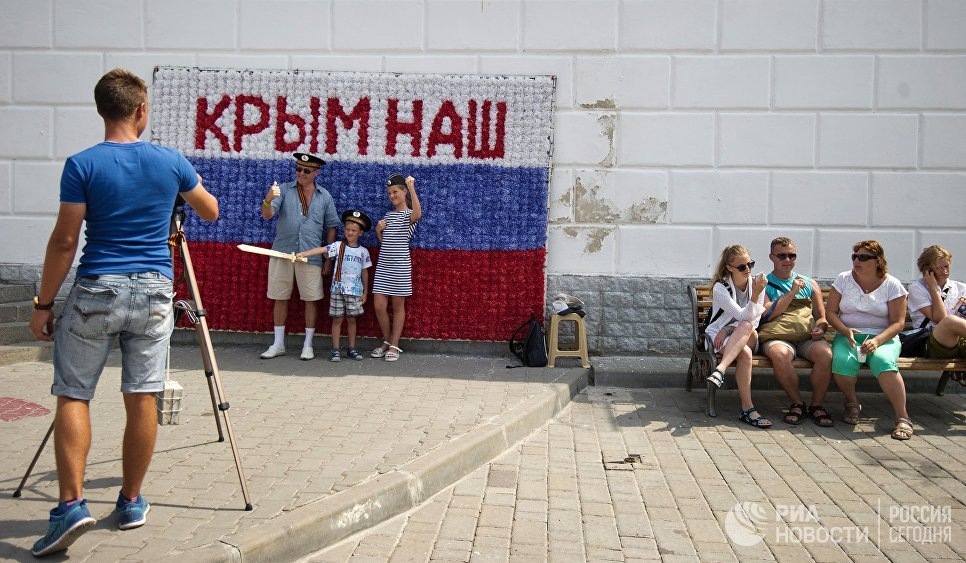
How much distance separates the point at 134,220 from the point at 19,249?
6.16 metres

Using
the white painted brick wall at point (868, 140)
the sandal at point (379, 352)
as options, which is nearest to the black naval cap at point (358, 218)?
the sandal at point (379, 352)

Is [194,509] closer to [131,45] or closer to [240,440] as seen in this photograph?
[240,440]

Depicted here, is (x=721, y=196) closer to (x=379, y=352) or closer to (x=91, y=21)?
(x=379, y=352)

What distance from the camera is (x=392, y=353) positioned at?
8406 millimetres

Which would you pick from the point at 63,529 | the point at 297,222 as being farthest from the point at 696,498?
the point at 297,222

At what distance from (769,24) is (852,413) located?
13.4 ft

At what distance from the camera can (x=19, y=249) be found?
8953 millimetres

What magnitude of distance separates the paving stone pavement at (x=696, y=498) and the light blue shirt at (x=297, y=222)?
332 centimetres

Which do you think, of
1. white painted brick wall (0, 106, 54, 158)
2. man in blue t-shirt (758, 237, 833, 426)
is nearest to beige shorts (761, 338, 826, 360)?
man in blue t-shirt (758, 237, 833, 426)

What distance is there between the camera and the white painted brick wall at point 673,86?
27.3 feet

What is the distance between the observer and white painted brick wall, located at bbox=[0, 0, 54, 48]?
887cm

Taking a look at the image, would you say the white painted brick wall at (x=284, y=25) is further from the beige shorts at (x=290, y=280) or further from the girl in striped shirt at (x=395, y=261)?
the beige shorts at (x=290, y=280)

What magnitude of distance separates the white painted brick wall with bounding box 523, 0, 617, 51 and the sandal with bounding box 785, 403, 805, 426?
410 centimetres

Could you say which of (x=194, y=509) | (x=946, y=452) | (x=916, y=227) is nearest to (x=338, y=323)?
(x=194, y=509)
